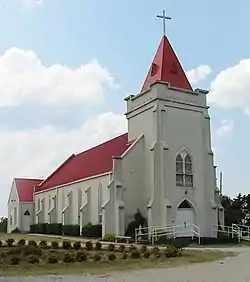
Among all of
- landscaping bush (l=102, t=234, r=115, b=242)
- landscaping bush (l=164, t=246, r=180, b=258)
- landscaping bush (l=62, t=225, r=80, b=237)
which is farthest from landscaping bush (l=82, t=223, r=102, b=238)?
landscaping bush (l=164, t=246, r=180, b=258)

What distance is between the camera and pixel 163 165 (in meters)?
37.4

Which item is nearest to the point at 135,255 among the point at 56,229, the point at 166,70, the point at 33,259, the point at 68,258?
the point at 68,258

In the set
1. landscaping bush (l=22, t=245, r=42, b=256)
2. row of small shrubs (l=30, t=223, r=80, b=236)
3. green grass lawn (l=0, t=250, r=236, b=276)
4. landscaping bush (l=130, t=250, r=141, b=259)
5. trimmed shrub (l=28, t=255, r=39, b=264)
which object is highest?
landscaping bush (l=22, t=245, r=42, b=256)

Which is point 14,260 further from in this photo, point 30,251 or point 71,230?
point 71,230

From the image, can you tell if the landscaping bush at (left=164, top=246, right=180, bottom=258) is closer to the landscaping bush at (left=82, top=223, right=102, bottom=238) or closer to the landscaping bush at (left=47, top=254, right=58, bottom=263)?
the landscaping bush at (left=47, top=254, right=58, bottom=263)

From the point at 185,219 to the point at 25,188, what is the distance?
115 ft

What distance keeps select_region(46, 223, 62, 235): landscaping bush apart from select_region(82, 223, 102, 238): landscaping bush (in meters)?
7.90

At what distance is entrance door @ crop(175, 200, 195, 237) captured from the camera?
37.8 meters

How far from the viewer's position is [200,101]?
40.8 meters

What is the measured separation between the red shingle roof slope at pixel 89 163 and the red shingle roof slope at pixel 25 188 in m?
2.28

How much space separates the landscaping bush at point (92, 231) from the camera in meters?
39.9

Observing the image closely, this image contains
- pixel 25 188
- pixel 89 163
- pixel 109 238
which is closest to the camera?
pixel 109 238

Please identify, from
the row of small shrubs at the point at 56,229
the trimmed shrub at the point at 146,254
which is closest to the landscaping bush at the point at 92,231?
the row of small shrubs at the point at 56,229

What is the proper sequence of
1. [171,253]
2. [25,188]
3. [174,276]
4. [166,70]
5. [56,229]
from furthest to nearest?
[25,188] → [56,229] → [166,70] → [171,253] → [174,276]
